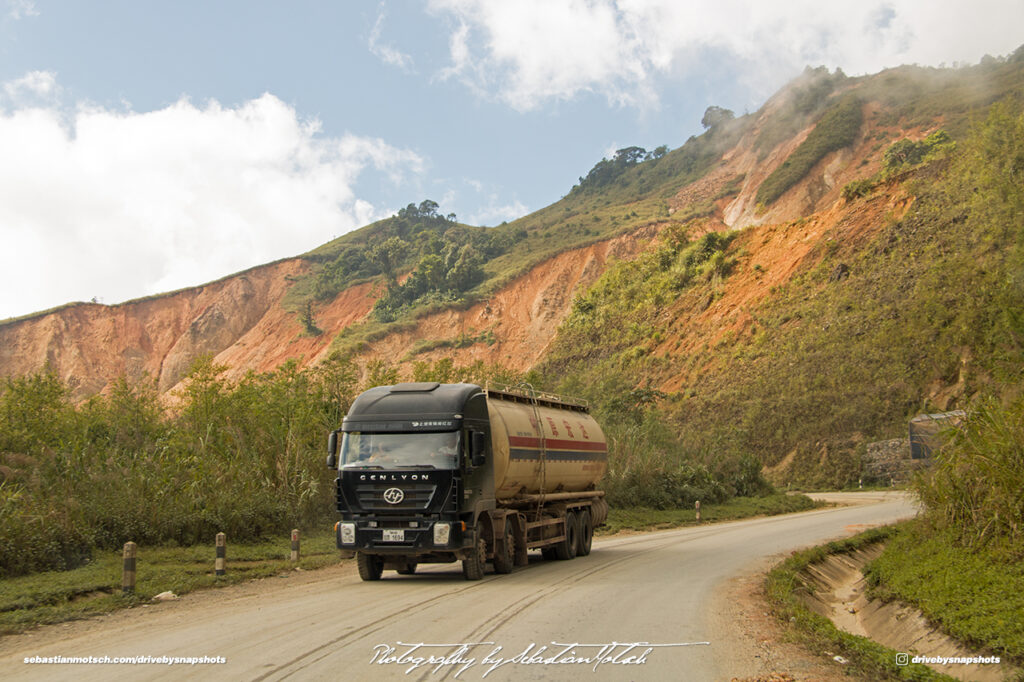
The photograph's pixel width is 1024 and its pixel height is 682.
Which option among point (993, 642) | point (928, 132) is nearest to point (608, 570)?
point (993, 642)

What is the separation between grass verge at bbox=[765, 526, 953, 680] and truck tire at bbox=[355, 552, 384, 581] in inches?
277

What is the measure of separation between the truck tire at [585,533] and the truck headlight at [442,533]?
6.84 metres

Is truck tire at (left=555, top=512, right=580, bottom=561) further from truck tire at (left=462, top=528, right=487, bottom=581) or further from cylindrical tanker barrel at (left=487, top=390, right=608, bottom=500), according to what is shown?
truck tire at (left=462, top=528, right=487, bottom=581)

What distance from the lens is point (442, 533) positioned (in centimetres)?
1353

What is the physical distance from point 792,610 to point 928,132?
86331 millimetres

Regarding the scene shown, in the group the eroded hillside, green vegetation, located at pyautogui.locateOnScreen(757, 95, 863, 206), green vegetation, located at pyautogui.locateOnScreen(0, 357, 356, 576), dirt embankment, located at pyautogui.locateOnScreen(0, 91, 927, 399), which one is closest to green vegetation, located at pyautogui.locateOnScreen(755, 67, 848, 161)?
the eroded hillside

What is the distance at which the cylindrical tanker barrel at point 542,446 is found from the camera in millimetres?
15312

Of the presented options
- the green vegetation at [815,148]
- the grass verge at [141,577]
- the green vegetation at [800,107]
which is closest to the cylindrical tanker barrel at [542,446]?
the grass verge at [141,577]

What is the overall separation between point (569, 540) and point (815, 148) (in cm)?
8406

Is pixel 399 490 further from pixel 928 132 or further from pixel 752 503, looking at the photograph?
pixel 928 132

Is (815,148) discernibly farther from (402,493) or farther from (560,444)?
(402,493)

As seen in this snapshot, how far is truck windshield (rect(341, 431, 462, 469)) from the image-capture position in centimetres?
1397

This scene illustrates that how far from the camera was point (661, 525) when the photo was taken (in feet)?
99.6

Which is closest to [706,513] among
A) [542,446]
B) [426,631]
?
[542,446]
